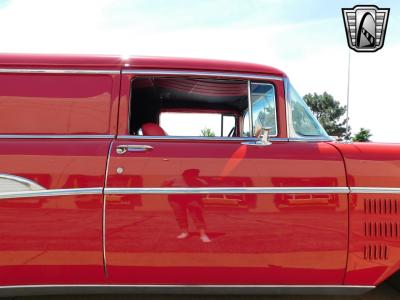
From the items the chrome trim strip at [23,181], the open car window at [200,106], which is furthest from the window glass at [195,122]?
the chrome trim strip at [23,181]

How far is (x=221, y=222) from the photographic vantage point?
1970 mm

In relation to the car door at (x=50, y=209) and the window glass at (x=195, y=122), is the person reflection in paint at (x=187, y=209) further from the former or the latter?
the window glass at (x=195, y=122)

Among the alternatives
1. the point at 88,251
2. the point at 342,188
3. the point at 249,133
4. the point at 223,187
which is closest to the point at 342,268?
the point at 342,188

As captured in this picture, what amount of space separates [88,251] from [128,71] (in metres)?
1.25

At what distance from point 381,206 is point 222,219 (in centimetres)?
104

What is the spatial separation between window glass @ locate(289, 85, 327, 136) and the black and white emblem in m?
6.99

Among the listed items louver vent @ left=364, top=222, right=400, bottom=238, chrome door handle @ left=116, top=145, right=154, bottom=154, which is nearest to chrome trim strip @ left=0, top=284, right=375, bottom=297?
louver vent @ left=364, top=222, right=400, bottom=238

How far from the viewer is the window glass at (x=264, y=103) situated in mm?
2328

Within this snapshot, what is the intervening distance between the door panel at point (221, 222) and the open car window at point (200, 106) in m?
0.37

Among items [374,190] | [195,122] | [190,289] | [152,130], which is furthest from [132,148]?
[374,190]

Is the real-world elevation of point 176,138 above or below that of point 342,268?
above

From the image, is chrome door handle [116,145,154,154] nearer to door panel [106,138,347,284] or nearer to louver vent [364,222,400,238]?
door panel [106,138,347,284]

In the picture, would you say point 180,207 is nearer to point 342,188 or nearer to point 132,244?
point 132,244

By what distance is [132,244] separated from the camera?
1.97m
